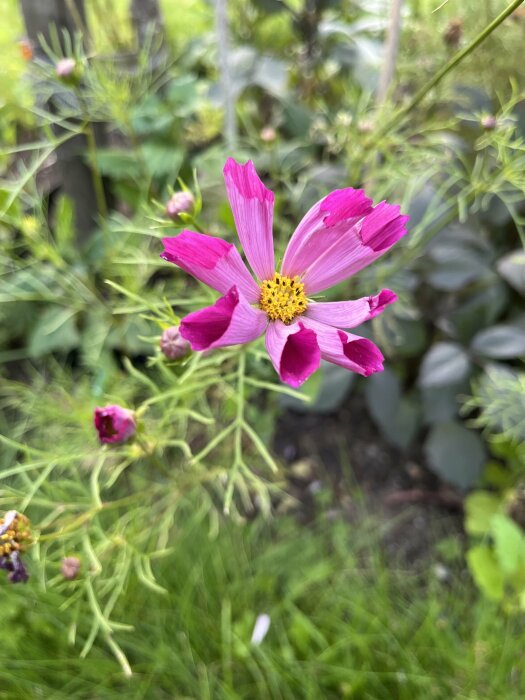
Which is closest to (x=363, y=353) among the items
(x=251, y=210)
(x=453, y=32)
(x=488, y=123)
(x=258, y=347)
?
(x=251, y=210)

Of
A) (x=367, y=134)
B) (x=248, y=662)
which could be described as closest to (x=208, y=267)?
(x=367, y=134)

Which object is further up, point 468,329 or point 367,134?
point 367,134

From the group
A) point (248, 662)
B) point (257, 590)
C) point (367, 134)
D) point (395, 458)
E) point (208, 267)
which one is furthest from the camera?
point (395, 458)

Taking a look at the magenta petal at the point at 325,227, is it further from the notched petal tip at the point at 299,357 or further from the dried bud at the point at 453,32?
the dried bud at the point at 453,32

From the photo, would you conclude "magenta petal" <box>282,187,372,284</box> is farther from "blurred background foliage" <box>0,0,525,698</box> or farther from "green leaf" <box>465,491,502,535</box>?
"green leaf" <box>465,491,502,535</box>

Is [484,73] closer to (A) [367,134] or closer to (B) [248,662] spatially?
(A) [367,134]

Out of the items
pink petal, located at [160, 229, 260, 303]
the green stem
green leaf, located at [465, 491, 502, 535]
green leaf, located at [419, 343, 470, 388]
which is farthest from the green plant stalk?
green leaf, located at [465, 491, 502, 535]
